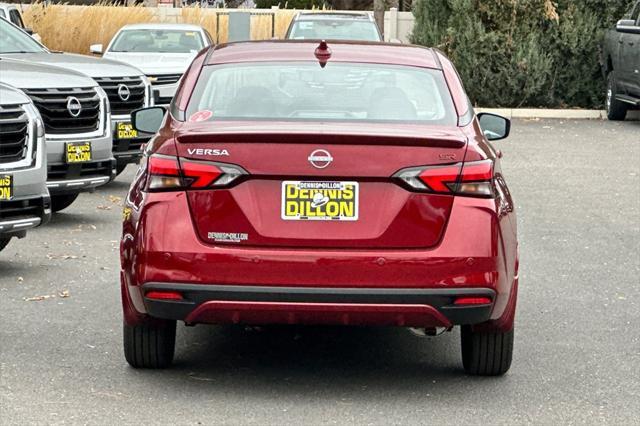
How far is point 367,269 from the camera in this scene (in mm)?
6512

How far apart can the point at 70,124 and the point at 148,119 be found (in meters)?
4.90

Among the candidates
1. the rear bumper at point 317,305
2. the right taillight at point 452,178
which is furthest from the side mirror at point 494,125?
the rear bumper at point 317,305

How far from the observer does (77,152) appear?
13211 millimetres

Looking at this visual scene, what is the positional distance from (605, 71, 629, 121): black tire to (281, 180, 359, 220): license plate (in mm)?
18935

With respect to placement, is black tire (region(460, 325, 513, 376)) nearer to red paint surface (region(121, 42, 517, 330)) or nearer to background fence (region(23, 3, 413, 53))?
red paint surface (region(121, 42, 517, 330))

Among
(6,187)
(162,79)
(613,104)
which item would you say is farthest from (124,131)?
(613,104)

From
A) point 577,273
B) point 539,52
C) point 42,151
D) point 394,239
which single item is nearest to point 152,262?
point 394,239

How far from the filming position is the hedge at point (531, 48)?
2681cm

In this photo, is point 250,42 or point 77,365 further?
point 250,42

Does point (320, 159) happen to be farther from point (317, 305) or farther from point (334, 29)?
point (334, 29)

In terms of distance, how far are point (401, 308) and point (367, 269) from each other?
225mm

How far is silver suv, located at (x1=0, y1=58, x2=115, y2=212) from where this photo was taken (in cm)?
1298

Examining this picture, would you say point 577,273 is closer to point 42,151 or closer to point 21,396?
point 42,151

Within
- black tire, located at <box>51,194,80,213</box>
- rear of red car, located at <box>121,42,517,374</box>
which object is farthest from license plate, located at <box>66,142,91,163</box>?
rear of red car, located at <box>121,42,517,374</box>
